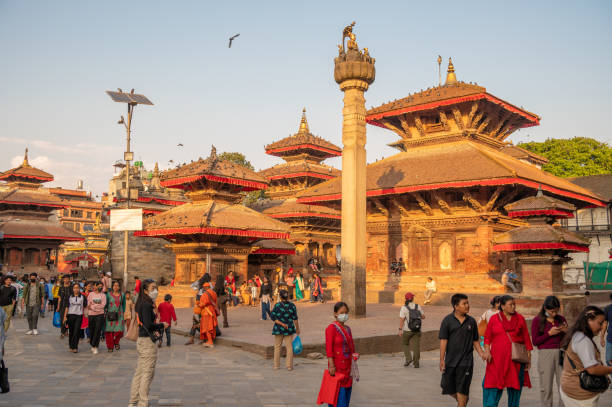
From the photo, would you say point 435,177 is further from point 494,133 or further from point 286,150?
point 286,150

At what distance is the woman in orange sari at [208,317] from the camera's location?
13.9 m

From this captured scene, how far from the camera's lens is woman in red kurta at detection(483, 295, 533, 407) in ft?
22.9

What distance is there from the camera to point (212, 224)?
83.6 feet

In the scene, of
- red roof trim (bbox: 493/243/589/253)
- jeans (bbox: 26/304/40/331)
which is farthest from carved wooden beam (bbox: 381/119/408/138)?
jeans (bbox: 26/304/40/331)

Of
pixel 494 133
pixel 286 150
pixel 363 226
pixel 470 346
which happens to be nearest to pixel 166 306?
pixel 363 226

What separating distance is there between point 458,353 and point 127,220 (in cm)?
1593

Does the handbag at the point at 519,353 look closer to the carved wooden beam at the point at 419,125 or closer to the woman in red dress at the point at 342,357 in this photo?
the woman in red dress at the point at 342,357

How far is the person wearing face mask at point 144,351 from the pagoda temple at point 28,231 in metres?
43.3

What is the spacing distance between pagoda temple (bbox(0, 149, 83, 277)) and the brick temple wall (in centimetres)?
1128

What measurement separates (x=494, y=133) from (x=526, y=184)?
7762 millimetres

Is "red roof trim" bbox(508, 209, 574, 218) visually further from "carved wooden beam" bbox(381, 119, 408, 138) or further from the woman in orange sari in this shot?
the woman in orange sari

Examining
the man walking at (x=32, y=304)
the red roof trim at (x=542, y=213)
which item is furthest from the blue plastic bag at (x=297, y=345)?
the red roof trim at (x=542, y=213)

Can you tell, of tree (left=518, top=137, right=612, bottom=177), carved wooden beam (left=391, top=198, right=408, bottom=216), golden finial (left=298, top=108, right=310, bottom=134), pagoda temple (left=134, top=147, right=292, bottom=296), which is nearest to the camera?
carved wooden beam (left=391, top=198, right=408, bottom=216)

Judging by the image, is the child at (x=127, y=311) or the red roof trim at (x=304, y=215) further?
the red roof trim at (x=304, y=215)
